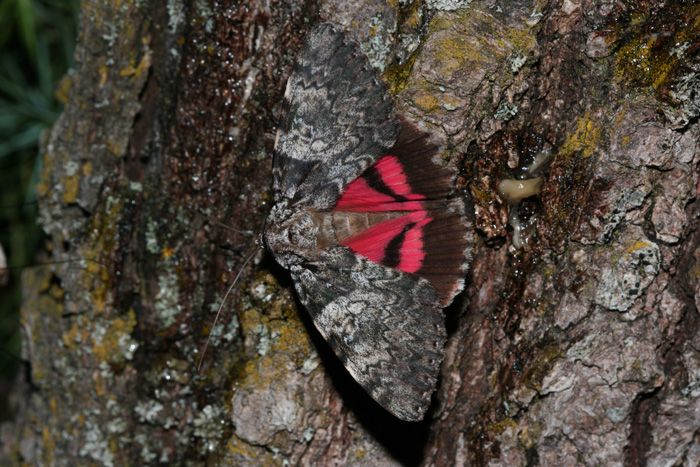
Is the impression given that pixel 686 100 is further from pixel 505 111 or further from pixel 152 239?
pixel 152 239

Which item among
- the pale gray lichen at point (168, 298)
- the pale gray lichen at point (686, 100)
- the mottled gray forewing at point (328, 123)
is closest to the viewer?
the pale gray lichen at point (686, 100)

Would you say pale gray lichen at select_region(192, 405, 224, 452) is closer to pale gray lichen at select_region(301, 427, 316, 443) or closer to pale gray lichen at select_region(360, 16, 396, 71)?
pale gray lichen at select_region(301, 427, 316, 443)

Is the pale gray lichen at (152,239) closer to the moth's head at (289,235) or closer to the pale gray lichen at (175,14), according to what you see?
the moth's head at (289,235)

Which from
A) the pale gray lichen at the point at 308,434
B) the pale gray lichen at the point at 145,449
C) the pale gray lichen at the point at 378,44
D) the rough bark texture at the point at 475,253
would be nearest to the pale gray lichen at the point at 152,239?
the rough bark texture at the point at 475,253

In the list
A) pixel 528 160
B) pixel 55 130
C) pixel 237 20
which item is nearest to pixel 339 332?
pixel 528 160

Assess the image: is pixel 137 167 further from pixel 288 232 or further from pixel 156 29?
pixel 288 232

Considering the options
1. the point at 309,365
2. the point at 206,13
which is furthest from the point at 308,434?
the point at 206,13
